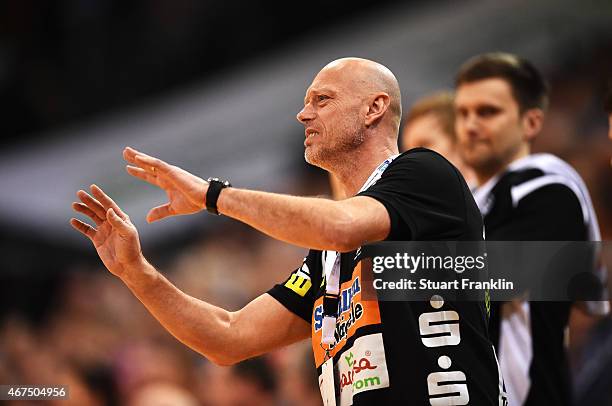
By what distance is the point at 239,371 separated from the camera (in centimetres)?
505

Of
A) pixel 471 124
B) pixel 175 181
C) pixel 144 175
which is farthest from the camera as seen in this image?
pixel 471 124

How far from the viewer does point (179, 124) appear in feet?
29.1

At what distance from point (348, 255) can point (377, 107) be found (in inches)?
22.3

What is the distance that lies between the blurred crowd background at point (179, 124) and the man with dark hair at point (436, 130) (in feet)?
Result: 3.71

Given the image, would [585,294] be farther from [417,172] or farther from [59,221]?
[59,221]

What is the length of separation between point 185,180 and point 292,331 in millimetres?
830

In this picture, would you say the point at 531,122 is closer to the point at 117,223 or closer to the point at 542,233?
the point at 542,233

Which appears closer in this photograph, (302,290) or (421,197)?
(421,197)

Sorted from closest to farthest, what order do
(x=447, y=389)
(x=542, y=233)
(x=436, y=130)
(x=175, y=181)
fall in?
(x=447, y=389)
(x=175, y=181)
(x=542, y=233)
(x=436, y=130)

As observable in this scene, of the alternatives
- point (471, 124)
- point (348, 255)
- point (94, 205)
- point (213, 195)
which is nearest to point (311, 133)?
point (348, 255)

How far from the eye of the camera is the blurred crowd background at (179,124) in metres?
6.20

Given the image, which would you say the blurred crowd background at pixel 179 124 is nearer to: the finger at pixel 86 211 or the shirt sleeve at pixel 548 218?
the shirt sleeve at pixel 548 218

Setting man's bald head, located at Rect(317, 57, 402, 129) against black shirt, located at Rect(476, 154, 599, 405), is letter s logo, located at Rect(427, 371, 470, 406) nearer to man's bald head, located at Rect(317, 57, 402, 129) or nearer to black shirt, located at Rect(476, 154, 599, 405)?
man's bald head, located at Rect(317, 57, 402, 129)

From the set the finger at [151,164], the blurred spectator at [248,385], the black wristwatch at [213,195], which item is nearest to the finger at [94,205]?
the finger at [151,164]
